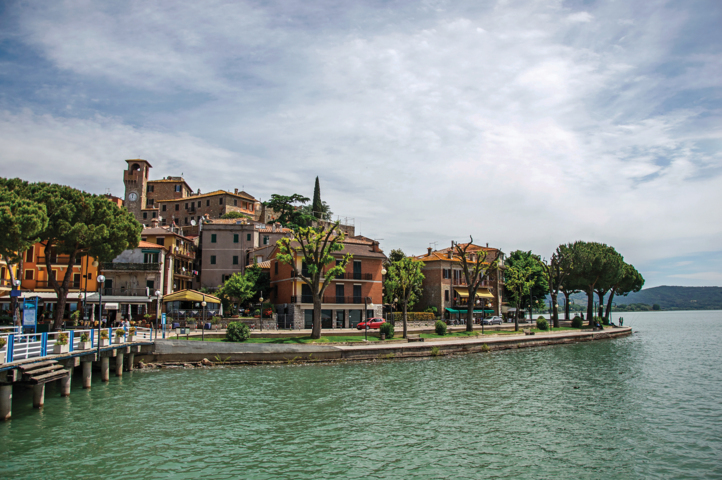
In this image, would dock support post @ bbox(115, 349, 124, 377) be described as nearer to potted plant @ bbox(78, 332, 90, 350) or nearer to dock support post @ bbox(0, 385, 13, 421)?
potted plant @ bbox(78, 332, 90, 350)

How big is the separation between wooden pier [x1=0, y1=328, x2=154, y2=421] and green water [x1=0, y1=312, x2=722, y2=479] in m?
0.78

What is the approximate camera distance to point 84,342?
79.4 feet

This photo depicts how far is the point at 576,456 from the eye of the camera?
15.2 metres

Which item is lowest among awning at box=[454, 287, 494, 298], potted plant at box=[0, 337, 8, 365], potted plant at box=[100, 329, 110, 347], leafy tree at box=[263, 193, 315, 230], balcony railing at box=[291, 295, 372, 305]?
potted plant at box=[100, 329, 110, 347]

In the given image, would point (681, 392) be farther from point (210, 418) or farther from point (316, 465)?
point (210, 418)

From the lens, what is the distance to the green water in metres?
14.1

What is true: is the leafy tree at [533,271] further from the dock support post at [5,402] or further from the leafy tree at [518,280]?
→ the dock support post at [5,402]

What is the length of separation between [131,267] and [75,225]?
17.4 m

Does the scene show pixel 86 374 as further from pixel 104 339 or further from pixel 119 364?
pixel 119 364

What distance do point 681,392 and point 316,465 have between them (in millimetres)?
21686

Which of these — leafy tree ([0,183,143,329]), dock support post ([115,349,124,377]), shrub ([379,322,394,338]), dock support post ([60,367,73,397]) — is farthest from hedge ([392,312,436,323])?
dock support post ([60,367,73,397])

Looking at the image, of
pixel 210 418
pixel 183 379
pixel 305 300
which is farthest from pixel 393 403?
pixel 305 300

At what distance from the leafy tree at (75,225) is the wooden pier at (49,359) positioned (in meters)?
8.56

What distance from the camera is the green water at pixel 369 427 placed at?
14055 millimetres
